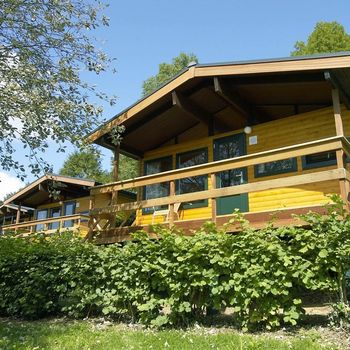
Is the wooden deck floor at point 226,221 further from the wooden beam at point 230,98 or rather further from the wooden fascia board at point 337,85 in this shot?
the wooden beam at point 230,98

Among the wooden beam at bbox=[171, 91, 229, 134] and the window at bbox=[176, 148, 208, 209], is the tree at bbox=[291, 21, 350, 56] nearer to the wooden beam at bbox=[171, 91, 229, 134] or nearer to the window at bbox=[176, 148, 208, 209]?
the wooden beam at bbox=[171, 91, 229, 134]

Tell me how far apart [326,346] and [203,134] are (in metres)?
8.03

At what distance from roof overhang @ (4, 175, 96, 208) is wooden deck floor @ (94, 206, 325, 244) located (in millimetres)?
7870

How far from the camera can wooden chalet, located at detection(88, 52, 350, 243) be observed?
24.7 feet

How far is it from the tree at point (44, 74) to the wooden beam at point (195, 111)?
1.72m

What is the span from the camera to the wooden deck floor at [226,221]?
6617mm

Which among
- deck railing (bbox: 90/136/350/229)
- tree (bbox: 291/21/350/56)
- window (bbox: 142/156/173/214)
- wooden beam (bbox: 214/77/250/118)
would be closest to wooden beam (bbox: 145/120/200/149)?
window (bbox: 142/156/173/214)

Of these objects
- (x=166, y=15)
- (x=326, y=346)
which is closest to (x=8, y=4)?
(x=166, y=15)

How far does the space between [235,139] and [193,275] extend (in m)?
5.98

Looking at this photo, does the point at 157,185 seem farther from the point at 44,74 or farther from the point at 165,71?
the point at 165,71

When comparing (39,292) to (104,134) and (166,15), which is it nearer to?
(104,134)

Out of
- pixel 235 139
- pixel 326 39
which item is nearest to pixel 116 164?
pixel 235 139

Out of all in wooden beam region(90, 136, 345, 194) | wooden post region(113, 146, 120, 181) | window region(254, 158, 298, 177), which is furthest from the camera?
wooden post region(113, 146, 120, 181)

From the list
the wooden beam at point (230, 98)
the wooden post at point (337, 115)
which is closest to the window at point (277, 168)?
the wooden beam at point (230, 98)
